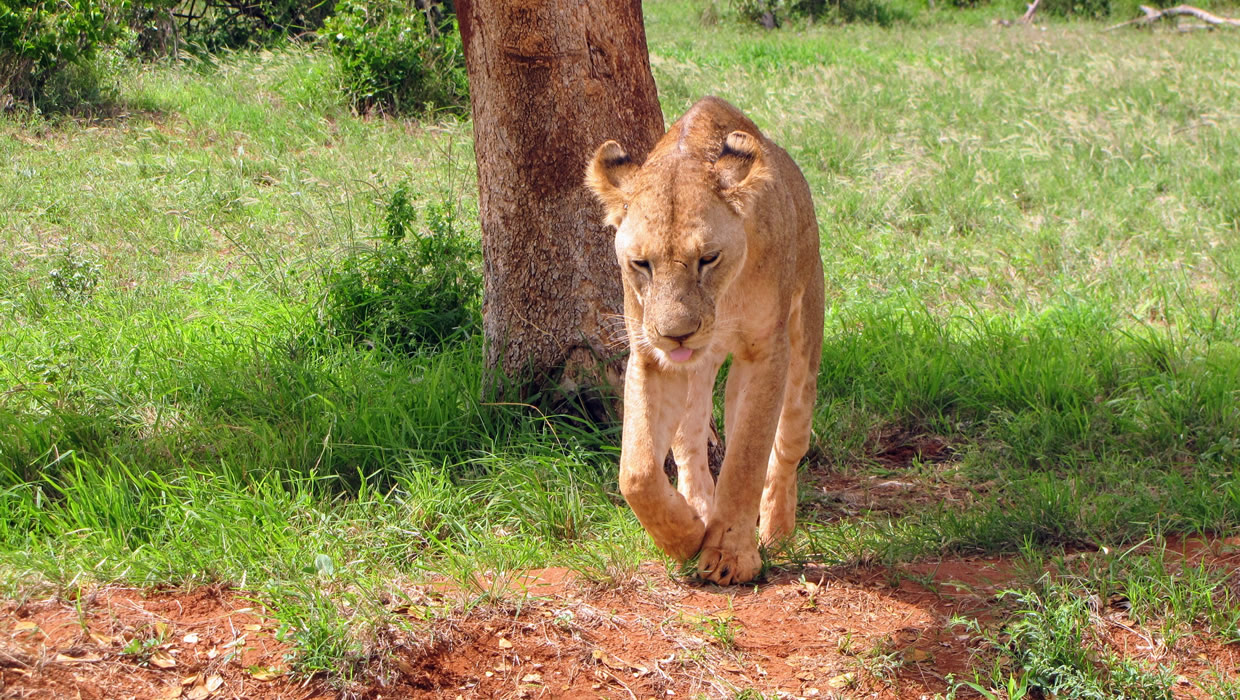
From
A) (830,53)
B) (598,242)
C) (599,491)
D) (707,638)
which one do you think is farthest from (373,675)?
(830,53)

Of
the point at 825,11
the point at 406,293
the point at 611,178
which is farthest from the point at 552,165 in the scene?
the point at 825,11

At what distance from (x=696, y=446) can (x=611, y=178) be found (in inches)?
36.4

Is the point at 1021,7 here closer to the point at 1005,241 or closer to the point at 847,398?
the point at 1005,241

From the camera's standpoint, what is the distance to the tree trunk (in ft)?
14.2

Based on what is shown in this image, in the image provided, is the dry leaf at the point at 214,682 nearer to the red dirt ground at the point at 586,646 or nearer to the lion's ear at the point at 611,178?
the red dirt ground at the point at 586,646

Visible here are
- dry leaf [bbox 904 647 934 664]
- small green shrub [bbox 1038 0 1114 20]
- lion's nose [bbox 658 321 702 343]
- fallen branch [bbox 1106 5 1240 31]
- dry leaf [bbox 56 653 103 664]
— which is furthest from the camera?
small green shrub [bbox 1038 0 1114 20]

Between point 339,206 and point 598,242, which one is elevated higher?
point 598,242

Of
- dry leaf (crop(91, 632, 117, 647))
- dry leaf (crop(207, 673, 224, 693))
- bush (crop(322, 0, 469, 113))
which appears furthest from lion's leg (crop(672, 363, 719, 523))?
bush (crop(322, 0, 469, 113))

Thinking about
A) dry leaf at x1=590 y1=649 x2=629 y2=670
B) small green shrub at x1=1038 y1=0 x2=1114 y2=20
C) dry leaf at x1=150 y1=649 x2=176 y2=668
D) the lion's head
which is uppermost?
the lion's head

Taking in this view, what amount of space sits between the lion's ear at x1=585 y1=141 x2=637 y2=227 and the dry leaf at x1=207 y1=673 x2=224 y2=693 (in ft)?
5.36

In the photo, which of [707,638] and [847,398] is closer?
[707,638]

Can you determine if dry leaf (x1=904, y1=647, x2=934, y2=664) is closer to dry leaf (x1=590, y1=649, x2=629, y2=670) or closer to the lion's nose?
dry leaf (x1=590, y1=649, x2=629, y2=670)

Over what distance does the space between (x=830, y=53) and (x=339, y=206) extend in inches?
378

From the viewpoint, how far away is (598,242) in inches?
178
